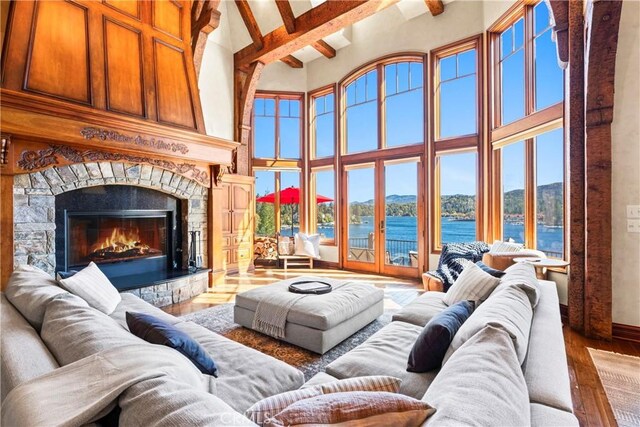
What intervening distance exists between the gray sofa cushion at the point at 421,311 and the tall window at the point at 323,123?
4.57m

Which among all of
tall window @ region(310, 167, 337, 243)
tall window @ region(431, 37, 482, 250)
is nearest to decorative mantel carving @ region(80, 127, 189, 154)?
tall window @ region(310, 167, 337, 243)

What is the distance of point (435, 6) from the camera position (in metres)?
5.10

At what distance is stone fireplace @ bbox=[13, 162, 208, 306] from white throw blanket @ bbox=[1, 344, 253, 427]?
10.0ft

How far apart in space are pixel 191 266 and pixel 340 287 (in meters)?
2.59

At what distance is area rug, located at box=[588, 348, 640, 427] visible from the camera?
186 centimetres

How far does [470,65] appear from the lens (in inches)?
202

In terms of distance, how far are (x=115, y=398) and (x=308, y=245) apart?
5.78 m

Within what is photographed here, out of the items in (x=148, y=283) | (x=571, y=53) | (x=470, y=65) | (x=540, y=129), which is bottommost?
(x=148, y=283)

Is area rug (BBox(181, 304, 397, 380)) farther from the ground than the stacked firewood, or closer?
closer

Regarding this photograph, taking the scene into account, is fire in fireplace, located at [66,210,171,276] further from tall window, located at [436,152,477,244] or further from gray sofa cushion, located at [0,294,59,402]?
tall window, located at [436,152,477,244]

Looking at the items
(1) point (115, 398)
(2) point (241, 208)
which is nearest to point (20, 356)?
(1) point (115, 398)

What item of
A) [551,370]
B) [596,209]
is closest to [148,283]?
[551,370]

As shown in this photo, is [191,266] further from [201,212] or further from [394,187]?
[394,187]

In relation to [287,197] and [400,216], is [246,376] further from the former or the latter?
[287,197]
